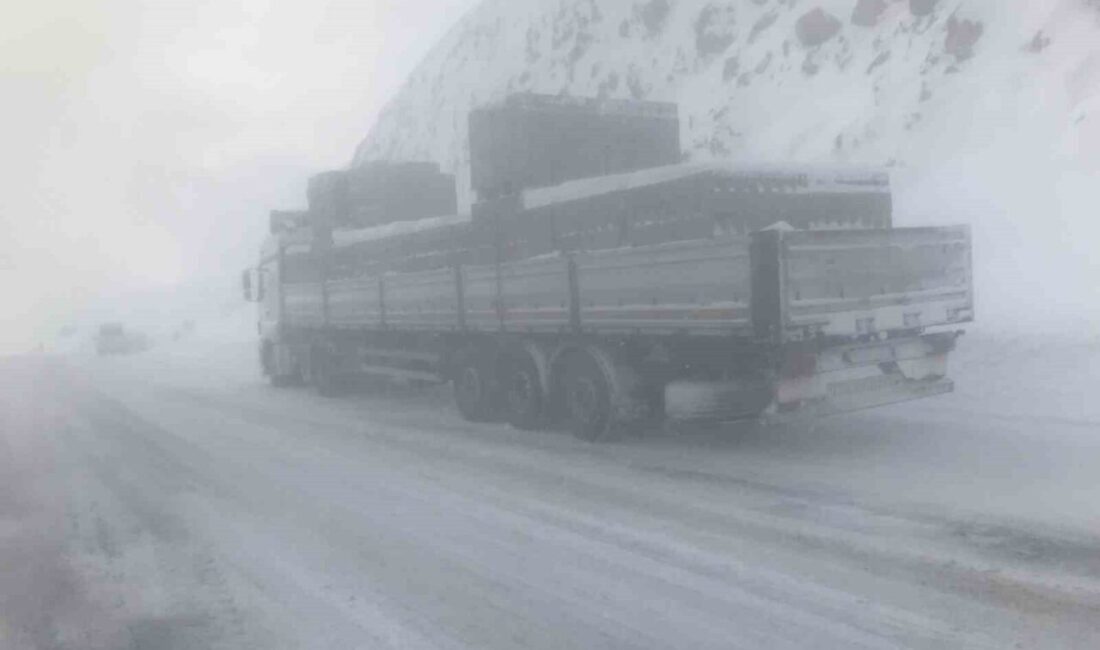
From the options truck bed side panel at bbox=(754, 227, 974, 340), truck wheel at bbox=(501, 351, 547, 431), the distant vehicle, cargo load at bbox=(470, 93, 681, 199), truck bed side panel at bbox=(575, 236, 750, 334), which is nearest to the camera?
truck bed side panel at bbox=(754, 227, 974, 340)

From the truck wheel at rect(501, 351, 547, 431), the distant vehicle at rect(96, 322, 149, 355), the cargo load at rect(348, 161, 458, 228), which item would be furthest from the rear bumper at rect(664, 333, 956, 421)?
the distant vehicle at rect(96, 322, 149, 355)

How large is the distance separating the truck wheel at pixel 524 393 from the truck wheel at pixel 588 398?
54 cm

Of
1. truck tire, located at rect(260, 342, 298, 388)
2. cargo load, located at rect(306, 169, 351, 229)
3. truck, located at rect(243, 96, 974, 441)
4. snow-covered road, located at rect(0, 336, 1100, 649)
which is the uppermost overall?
cargo load, located at rect(306, 169, 351, 229)

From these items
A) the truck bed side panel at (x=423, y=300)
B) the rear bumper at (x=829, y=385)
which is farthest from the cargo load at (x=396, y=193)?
the rear bumper at (x=829, y=385)

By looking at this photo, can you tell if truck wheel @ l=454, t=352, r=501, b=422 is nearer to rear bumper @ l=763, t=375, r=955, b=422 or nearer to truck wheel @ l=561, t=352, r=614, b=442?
truck wheel @ l=561, t=352, r=614, b=442

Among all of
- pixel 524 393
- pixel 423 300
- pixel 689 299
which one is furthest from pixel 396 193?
pixel 689 299

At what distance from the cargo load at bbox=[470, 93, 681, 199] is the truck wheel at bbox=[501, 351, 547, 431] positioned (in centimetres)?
226

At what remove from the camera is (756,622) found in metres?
5.93

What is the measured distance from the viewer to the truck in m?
10.1

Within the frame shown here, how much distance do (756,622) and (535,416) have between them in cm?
746

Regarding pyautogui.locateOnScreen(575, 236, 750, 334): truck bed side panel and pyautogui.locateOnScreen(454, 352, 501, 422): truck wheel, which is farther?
pyautogui.locateOnScreen(454, 352, 501, 422): truck wheel

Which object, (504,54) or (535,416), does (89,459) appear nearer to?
(535,416)

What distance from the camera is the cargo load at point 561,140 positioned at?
1515 cm

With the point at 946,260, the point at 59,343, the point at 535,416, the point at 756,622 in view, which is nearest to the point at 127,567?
the point at 756,622
